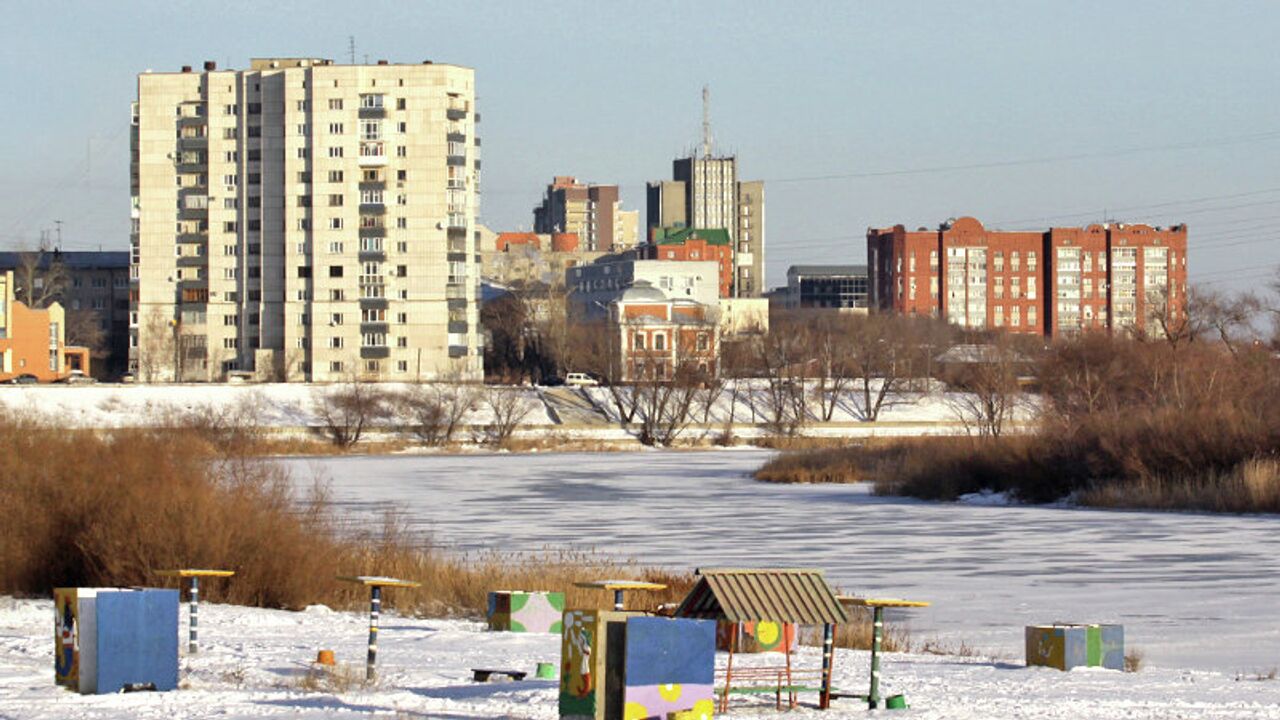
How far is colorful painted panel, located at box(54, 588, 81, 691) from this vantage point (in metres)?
15.1

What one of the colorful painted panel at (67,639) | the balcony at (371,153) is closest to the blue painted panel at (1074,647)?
the colorful painted panel at (67,639)

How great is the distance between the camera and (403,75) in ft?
378

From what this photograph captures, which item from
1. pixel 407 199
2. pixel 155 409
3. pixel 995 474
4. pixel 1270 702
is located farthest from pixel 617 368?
pixel 1270 702

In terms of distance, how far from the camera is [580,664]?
43.8ft

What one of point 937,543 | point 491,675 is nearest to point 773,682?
point 491,675

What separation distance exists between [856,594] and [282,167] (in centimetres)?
9431

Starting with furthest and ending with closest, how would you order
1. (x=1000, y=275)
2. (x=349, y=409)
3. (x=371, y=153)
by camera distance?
1. (x=1000, y=275)
2. (x=371, y=153)
3. (x=349, y=409)

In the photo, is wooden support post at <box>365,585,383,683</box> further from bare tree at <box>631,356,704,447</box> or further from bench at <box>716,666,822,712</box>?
bare tree at <box>631,356,704,447</box>

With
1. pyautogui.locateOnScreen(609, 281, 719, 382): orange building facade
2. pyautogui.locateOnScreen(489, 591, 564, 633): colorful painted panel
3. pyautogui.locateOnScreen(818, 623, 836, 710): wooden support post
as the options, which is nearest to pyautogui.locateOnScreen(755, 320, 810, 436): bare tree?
pyautogui.locateOnScreen(609, 281, 719, 382): orange building facade

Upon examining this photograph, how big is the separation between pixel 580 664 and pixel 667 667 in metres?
0.63

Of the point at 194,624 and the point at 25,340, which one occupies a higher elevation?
the point at 25,340

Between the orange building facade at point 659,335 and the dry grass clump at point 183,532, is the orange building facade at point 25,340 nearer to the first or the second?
the orange building facade at point 659,335

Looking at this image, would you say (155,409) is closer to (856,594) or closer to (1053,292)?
(856,594)

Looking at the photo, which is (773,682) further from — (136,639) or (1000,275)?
(1000,275)
